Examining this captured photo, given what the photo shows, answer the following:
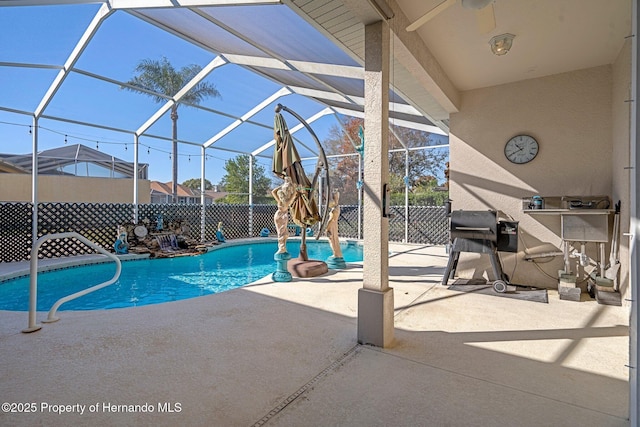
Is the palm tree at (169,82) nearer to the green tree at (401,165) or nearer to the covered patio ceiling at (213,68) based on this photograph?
the covered patio ceiling at (213,68)

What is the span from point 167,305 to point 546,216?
17.1ft

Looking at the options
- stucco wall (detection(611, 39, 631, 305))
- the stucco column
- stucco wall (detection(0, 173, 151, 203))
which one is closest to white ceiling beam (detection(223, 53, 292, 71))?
the stucco column

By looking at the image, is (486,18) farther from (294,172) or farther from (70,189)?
(70,189)

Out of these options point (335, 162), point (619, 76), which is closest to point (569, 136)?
point (619, 76)

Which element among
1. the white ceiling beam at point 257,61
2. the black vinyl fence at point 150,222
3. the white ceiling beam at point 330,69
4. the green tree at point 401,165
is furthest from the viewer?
the green tree at point 401,165

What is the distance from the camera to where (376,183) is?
8.18ft

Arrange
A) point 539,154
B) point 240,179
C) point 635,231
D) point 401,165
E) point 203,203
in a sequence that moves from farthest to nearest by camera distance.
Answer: point 240,179, point 401,165, point 203,203, point 539,154, point 635,231

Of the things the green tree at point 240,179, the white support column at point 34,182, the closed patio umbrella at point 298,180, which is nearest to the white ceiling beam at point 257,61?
the closed patio umbrella at point 298,180

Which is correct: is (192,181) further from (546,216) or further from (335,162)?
(546,216)

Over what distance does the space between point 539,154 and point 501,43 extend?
1.91 m

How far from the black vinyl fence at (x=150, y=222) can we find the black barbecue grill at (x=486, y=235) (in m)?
5.46

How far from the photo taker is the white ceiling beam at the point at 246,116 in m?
8.38

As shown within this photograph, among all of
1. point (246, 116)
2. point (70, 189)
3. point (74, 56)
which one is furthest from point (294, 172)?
point (70, 189)

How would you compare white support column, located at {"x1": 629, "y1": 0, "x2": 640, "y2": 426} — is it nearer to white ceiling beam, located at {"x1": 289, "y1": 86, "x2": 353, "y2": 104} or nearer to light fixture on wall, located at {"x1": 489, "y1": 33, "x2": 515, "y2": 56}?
light fixture on wall, located at {"x1": 489, "y1": 33, "x2": 515, "y2": 56}
